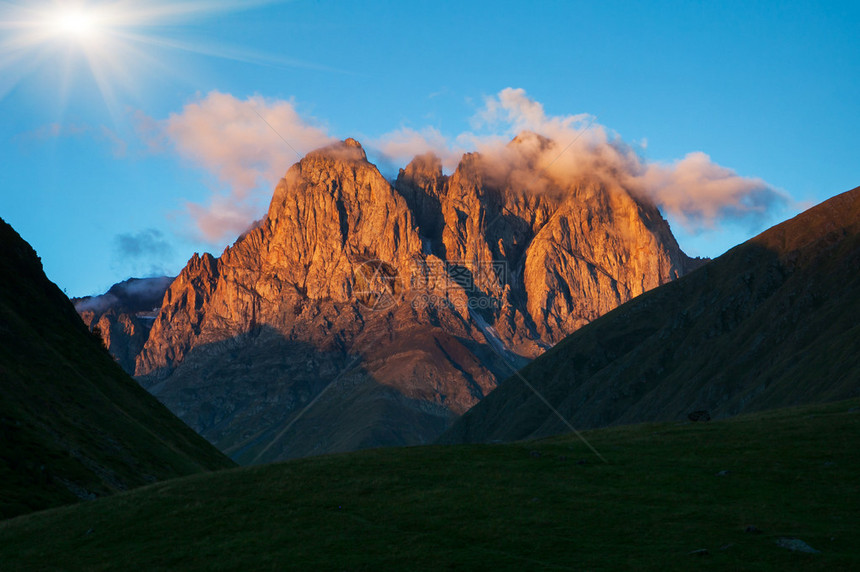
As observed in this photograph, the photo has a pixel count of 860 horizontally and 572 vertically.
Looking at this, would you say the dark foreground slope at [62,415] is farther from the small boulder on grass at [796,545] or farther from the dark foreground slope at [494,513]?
the small boulder on grass at [796,545]

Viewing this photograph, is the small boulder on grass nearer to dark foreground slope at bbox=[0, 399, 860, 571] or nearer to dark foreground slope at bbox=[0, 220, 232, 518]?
dark foreground slope at bbox=[0, 399, 860, 571]

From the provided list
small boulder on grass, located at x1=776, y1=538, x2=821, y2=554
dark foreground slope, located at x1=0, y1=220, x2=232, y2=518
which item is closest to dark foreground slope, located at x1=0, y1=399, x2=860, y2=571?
small boulder on grass, located at x1=776, y1=538, x2=821, y2=554

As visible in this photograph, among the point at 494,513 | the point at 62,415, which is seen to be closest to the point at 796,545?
the point at 494,513

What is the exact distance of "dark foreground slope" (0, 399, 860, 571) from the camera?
1561 inches

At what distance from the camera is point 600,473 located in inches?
2197

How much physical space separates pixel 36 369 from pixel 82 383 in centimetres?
700

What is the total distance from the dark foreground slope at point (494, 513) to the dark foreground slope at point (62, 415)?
79.8 ft

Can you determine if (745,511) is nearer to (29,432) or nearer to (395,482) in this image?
(395,482)

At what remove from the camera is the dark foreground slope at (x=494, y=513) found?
39.7 meters

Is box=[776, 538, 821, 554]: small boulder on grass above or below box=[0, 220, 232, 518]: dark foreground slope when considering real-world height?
below

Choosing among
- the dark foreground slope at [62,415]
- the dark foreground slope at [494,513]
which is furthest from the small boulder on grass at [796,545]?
the dark foreground slope at [62,415]

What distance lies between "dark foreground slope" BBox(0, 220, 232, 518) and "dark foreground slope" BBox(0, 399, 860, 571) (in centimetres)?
2431

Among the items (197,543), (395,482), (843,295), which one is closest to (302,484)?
(395,482)

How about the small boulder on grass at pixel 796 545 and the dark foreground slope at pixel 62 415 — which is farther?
the dark foreground slope at pixel 62 415
